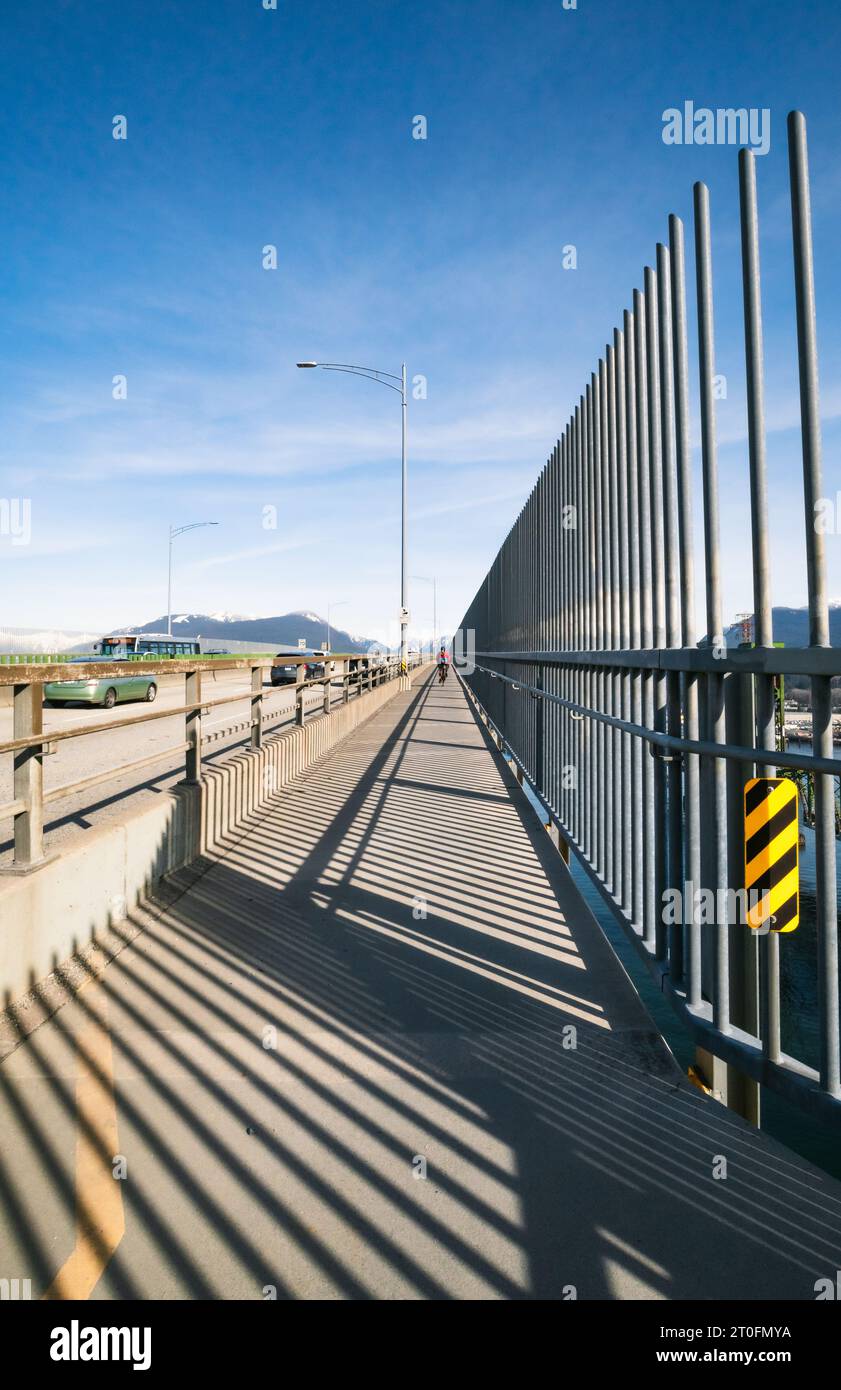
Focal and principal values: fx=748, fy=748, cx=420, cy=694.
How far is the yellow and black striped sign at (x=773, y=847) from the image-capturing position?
2.66 meters

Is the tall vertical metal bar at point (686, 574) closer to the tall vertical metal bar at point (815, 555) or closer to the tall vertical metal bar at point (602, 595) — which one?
the tall vertical metal bar at point (815, 555)

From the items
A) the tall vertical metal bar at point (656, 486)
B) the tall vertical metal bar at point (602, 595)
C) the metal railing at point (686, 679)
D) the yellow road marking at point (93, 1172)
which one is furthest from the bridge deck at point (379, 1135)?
the tall vertical metal bar at point (656, 486)

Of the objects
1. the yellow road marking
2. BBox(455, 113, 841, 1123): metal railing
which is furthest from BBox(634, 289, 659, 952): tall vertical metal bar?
the yellow road marking

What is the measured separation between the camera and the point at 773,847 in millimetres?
2695

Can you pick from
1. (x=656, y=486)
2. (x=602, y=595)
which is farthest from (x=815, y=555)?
(x=602, y=595)

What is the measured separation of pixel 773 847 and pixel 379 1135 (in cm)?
173

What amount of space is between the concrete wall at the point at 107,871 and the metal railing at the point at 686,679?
293cm

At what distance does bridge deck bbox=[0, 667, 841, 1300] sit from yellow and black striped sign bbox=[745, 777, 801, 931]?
0.81 metres

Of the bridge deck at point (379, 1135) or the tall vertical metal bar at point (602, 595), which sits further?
the tall vertical metal bar at point (602, 595)

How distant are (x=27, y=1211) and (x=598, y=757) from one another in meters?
4.05

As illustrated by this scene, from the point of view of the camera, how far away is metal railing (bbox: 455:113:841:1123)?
2465mm

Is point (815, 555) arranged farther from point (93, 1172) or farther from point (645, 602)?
point (93, 1172)

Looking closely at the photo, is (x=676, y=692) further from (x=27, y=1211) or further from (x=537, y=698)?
(x=537, y=698)
